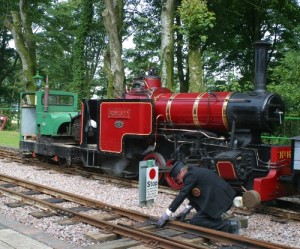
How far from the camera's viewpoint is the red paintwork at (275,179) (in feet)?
25.0

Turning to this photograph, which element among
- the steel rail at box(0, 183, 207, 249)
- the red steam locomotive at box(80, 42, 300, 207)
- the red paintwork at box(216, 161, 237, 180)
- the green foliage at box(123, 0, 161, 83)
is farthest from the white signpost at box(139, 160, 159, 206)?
the green foliage at box(123, 0, 161, 83)

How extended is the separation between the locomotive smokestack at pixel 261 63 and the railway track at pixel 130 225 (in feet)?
11.2

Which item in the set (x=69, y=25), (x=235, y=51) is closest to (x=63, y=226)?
(x=235, y=51)

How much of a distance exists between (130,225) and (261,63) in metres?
3.97

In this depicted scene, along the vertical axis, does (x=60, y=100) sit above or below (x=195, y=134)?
above

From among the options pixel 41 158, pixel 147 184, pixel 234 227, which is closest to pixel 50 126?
pixel 41 158

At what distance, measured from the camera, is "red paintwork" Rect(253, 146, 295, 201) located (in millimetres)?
7613

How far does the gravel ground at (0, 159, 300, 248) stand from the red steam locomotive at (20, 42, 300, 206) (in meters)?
0.50

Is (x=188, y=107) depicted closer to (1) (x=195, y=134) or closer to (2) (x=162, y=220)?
(1) (x=195, y=134)

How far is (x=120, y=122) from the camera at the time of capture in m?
10.5

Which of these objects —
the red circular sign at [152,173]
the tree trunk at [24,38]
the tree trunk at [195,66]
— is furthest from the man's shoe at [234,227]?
the tree trunk at [24,38]

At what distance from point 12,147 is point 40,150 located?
489 centimetres

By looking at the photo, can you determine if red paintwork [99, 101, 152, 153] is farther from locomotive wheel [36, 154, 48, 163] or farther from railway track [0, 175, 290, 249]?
locomotive wheel [36, 154, 48, 163]

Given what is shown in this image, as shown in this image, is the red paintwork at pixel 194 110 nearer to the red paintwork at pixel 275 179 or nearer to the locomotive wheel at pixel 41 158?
the red paintwork at pixel 275 179
